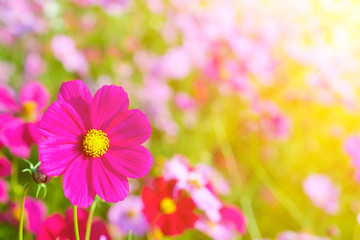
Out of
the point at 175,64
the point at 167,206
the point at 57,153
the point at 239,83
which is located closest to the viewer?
the point at 57,153

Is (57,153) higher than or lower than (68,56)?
lower

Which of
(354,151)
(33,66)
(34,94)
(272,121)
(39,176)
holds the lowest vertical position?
(39,176)

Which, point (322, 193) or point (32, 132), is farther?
point (322, 193)

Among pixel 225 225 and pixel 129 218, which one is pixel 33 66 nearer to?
pixel 129 218

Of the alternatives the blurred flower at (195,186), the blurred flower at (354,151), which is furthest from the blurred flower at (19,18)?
the blurred flower at (354,151)

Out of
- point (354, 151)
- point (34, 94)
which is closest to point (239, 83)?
point (354, 151)

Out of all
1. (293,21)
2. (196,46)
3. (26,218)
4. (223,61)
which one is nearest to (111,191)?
(26,218)

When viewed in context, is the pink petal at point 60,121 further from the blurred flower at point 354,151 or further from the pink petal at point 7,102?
the blurred flower at point 354,151

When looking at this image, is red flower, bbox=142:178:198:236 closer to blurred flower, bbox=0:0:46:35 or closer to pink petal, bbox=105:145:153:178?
pink petal, bbox=105:145:153:178

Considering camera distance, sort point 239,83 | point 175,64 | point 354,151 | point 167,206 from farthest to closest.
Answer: point 175,64
point 239,83
point 354,151
point 167,206
